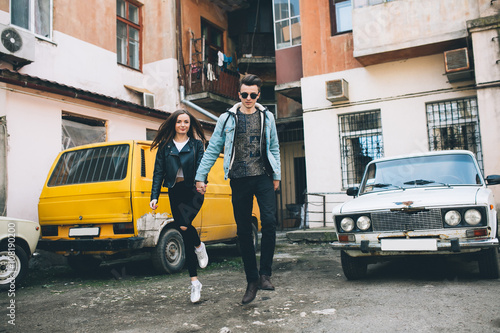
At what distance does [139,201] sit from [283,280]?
7.50 feet

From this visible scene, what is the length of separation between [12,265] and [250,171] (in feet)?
12.7

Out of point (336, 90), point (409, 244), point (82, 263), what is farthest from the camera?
point (336, 90)

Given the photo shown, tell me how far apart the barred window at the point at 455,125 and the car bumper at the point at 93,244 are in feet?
26.6

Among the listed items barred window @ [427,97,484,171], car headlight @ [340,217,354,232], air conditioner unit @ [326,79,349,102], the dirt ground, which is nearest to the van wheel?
the dirt ground

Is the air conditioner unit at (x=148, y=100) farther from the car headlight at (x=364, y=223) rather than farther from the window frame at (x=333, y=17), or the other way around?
the car headlight at (x=364, y=223)

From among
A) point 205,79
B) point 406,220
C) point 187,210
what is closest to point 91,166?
point 187,210

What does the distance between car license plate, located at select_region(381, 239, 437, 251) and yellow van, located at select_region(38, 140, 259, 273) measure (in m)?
3.21

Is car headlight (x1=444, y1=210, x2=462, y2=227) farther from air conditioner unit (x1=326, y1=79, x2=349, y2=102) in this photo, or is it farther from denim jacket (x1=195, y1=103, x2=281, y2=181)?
air conditioner unit (x1=326, y1=79, x2=349, y2=102)


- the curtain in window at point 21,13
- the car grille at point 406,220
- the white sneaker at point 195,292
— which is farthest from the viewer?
the curtain in window at point 21,13

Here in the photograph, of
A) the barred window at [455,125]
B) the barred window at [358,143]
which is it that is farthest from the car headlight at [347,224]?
the barred window at [455,125]

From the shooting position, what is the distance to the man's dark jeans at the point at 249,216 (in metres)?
4.11

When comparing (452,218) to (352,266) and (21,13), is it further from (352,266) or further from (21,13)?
(21,13)

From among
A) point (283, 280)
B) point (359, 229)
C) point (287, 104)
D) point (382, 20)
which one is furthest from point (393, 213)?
point (287, 104)

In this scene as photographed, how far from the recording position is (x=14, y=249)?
19.5ft
